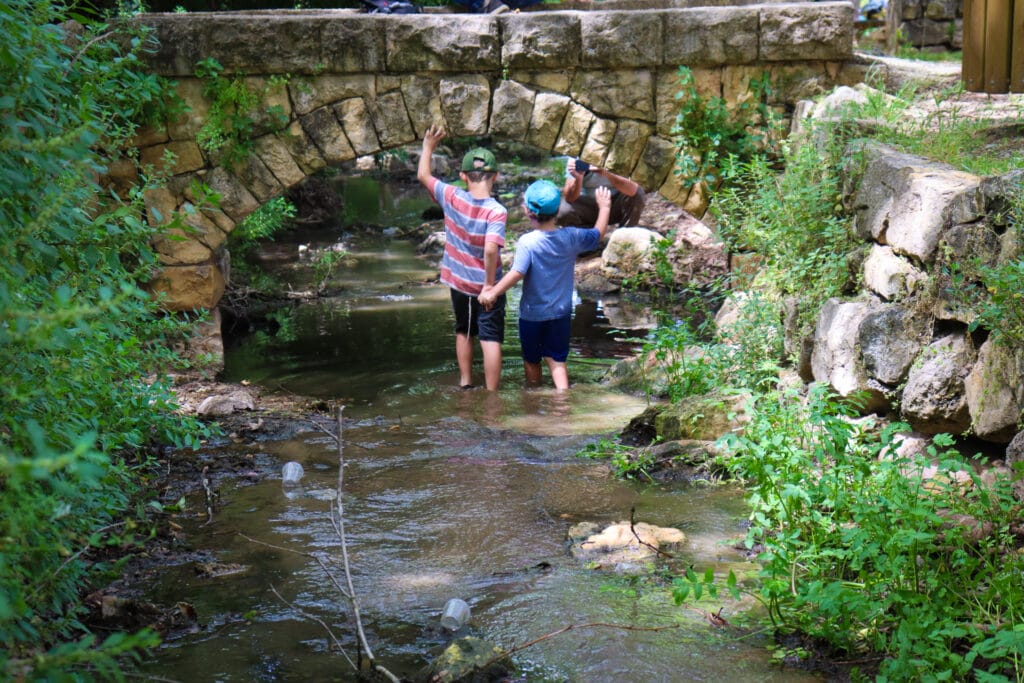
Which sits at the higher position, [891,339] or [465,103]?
[465,103]

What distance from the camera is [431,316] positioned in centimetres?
1018

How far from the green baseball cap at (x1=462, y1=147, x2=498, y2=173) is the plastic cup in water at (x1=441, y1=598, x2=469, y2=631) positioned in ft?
13.0

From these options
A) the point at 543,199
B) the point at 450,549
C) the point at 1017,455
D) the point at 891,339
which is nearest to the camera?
the point at 1017,455

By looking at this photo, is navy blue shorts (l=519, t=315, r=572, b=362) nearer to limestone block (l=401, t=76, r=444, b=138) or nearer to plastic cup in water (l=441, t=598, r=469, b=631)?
limestone block (l=401, t=76, r=444, b=138)

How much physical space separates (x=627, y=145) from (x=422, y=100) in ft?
5.36

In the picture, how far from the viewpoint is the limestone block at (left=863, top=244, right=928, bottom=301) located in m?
4.73

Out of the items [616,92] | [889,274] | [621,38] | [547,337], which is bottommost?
[547,337]

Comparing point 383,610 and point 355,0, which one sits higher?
point 355,0

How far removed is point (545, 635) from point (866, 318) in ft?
7.99

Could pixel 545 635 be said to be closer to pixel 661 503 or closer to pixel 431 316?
pixel 661 503

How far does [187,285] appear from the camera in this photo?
793cm

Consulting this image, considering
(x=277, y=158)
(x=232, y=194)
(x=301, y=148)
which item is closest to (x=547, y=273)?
(x=301, y=148)

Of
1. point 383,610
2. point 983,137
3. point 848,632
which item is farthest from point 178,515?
point 983,137

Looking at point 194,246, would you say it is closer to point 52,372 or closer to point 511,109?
point 511,109
